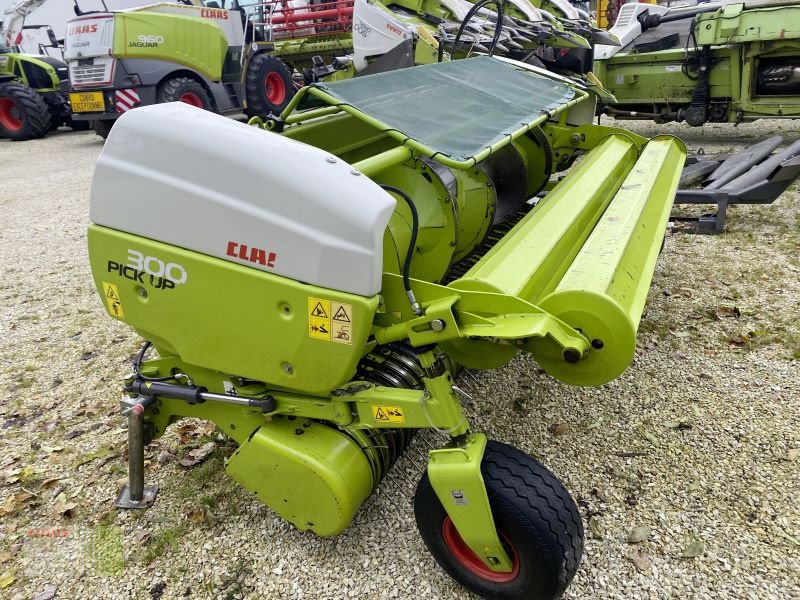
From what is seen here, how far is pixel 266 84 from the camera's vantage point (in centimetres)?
1106

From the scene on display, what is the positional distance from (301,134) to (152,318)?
1.19 m

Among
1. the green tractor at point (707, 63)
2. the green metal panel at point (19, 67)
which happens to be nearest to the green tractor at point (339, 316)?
the green tractor at point (707, 63)

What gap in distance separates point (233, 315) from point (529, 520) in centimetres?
107

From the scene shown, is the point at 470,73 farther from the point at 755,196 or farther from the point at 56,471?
the point at 56,471

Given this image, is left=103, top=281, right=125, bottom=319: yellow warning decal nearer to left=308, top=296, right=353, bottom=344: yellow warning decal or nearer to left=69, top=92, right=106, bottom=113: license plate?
left=308, top=296, right=353, bottom=344: yellow warning decal

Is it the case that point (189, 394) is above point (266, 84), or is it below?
below

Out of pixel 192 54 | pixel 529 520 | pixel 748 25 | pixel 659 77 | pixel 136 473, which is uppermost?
pixel 748 25

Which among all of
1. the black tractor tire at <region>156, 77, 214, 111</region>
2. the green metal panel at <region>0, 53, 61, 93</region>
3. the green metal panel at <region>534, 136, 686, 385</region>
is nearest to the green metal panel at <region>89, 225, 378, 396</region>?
the green metal panel at <region>534, 136, 686, 385</region>

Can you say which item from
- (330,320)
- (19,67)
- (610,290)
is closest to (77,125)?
(19,67)

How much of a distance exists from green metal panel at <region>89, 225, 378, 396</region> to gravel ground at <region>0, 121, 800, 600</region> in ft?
2.27

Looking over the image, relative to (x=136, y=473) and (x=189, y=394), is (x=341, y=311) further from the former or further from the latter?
(x=136, y=473)

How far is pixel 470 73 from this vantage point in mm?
3350

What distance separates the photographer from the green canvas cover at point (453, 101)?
2.33 m

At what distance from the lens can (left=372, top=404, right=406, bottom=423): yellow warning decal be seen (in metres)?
1.96
